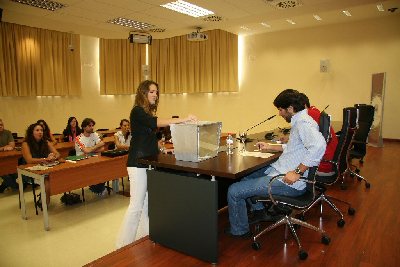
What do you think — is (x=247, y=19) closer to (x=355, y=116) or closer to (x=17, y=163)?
(x=355, y=116)

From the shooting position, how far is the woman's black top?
2.54 meters

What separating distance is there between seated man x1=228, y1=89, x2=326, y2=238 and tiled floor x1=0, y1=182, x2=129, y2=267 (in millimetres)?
1516

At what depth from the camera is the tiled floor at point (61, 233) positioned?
2956 millimetres

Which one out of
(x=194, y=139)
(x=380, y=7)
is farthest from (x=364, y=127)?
(x=380, y=7)

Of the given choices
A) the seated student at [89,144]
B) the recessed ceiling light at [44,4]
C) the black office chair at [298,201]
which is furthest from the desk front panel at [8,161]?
the black office chair at [298,201]

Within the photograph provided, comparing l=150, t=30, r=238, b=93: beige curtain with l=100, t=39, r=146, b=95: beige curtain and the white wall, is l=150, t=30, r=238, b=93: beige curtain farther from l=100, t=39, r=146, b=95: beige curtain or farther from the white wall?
l=100, t=39, r=146, b=95: beige curtain

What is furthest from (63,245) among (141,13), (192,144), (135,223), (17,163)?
(141,13)

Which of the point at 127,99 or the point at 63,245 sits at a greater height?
the point at 127,99

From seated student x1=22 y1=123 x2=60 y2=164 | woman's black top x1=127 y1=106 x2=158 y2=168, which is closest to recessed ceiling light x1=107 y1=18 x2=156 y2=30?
seated student x1=22 y1=123 x2=60 y2=164

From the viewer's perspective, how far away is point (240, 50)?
923 centimetres

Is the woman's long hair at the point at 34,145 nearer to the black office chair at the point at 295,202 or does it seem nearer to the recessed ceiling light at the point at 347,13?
the black office chair at the point at 295,202

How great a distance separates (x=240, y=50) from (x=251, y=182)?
24.4 ft

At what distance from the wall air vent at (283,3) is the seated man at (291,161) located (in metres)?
3.69

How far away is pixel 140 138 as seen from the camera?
8.56 feet
